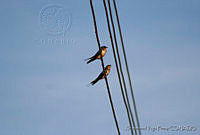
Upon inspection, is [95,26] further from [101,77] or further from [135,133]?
[101,77]

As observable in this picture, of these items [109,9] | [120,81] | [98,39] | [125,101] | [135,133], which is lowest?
[135,133]

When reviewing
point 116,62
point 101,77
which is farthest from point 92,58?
point 116,62

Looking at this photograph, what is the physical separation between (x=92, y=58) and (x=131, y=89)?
2604 mm

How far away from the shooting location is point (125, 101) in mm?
3729

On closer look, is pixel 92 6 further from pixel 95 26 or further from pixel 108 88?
pixel 108 88

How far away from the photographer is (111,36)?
12.2ft

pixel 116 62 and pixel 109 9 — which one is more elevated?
pixel 109 9

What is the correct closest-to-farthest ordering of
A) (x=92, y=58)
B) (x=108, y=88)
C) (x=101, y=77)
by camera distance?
(x=108, y=88) < (x=101, y=77) < (x=92, y=58)

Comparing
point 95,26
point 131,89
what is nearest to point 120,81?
point 131,89

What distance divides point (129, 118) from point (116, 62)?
64 cm

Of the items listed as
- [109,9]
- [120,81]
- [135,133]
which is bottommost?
[135,133]

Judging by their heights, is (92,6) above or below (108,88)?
above

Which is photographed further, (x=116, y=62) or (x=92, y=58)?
(x=92, y=58)

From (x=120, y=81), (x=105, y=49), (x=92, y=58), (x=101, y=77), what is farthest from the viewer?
(x=105, y=49)
